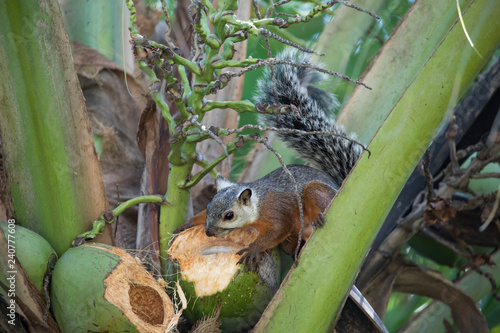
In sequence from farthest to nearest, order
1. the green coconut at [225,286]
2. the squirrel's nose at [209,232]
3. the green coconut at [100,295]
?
the squirrel's nose at [209,232] → the green coconut at [225,286] → the green coconut at [100,295]

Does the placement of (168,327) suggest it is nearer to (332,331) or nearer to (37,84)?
(332,331)

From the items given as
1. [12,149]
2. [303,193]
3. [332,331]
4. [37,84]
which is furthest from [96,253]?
[303,193]

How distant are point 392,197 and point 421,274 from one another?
115 cm

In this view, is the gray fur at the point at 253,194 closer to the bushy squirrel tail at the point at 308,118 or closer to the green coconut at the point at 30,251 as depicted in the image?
the bushy squirrel tail at the point at 308,118

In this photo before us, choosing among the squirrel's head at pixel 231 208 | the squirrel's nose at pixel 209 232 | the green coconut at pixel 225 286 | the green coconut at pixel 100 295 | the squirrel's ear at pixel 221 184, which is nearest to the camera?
the green coconut at pixel 100 295

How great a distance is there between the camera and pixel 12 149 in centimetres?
161

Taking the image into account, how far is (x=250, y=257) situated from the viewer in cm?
171

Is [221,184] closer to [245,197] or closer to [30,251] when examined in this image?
[245,197]

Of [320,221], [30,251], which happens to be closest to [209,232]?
[320,221]

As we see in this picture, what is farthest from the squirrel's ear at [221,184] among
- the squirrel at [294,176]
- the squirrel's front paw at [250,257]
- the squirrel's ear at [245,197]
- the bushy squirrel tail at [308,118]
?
the squirrel's front paw at [250,257]

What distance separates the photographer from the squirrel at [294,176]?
7.15 feet

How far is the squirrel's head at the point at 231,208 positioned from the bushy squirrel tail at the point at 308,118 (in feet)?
0.99

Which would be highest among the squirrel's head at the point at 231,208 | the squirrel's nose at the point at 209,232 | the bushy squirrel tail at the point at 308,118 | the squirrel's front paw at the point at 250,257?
the bushy squirrel tail at the point at 308,118

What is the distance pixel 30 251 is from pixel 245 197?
980mm
